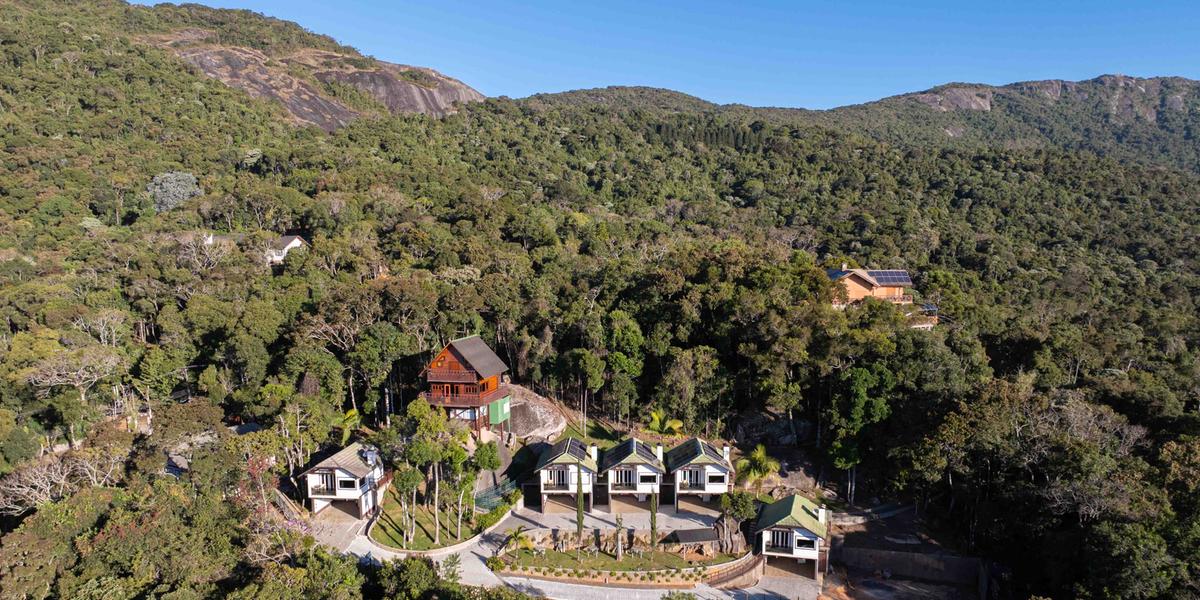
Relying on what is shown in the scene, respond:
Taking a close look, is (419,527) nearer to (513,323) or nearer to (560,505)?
(560,505)

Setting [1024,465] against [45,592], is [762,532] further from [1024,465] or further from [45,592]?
[45,592]

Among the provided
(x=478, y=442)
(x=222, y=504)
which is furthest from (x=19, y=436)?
(x=478, y=442)

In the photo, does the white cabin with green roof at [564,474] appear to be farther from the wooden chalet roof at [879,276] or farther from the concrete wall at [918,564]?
the wooden chalet roof at [879,276]

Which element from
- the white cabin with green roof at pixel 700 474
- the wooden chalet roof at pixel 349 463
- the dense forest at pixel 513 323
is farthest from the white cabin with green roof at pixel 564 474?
the wooden chalet roof at pixel 349 463

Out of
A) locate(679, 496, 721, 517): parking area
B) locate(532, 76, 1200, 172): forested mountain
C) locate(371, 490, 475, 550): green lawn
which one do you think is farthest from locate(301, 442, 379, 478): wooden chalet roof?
locate(532, 76, 1200, 172): forested mountain

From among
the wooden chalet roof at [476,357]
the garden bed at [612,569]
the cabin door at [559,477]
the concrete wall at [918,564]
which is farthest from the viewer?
the wooden chalet roof at [476,357]

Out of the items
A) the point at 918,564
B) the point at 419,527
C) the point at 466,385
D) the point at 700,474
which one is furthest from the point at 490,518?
the point at 918,564
